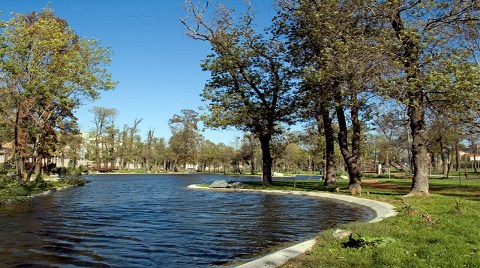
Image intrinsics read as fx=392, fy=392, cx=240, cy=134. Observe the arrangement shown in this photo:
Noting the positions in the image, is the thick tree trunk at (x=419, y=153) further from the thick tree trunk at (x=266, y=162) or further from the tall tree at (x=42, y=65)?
the tall tree at (x=42, y=65)

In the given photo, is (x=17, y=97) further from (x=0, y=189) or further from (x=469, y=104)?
(x=469, y=104)

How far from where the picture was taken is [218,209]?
18578 millimetres

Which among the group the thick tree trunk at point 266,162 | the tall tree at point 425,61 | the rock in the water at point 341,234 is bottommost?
the rock in the water at point 341,234

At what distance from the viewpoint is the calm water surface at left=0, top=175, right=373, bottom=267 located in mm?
8703

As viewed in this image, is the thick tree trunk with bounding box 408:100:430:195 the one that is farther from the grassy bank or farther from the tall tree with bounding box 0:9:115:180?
the tall tree with bounding box 0:9:115:180

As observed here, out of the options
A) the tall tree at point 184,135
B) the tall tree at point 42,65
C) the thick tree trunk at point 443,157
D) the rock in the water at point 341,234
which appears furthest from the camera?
the tall tree at point 184,135

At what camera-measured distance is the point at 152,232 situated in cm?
1215

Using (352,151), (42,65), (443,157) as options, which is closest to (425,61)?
(352,151)

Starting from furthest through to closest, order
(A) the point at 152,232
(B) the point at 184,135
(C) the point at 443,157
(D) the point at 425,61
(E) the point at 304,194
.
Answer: (B) the point at 184,135, (C) the point at 443,157, (E) the point at 304,194, (D) the point at 425,61, (A) the point at 152,232

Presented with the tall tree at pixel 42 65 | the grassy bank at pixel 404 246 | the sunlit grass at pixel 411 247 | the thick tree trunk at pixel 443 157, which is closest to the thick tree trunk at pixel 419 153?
the sunlit grass at pixel 411 247

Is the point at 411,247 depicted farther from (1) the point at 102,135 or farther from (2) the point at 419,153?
(1) the point at 102,135

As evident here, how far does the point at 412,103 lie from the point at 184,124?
88266 mm

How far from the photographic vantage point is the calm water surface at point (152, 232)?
8703 mm

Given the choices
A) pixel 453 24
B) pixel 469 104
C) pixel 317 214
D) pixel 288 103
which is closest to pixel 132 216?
pixel 317 214
